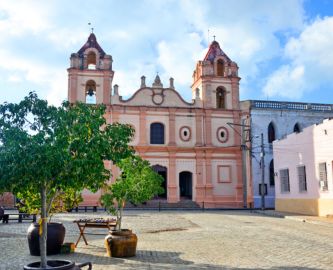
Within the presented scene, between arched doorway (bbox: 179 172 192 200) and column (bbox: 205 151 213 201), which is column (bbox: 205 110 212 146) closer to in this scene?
column (bbox: 205 151 213 201)

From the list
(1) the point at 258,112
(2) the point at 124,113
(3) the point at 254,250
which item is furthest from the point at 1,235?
(1) the point at 258,112

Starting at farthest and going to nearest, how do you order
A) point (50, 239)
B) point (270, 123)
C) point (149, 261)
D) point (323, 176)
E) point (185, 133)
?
point (270, 123) → point (185, 133) → point (323, 176) → point (50, 239) → point (149, 261)

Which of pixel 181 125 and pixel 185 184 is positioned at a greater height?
pixel 181 125

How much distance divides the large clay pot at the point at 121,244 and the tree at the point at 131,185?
0.69 metres

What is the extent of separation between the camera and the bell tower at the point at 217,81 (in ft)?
118

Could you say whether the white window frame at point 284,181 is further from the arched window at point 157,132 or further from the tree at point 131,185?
the tree at point 131,185

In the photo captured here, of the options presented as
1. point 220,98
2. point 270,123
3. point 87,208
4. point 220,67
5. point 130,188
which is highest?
point 220,67

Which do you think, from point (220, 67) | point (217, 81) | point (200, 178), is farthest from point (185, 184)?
point (220, 67)

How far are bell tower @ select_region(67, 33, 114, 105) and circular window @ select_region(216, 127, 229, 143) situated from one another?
378 inches

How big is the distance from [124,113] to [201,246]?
78.1ft

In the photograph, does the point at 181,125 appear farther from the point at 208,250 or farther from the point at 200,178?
the point at 208,250

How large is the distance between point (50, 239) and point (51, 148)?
4801mm

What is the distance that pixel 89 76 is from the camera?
1353 inches

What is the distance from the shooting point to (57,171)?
643cm
